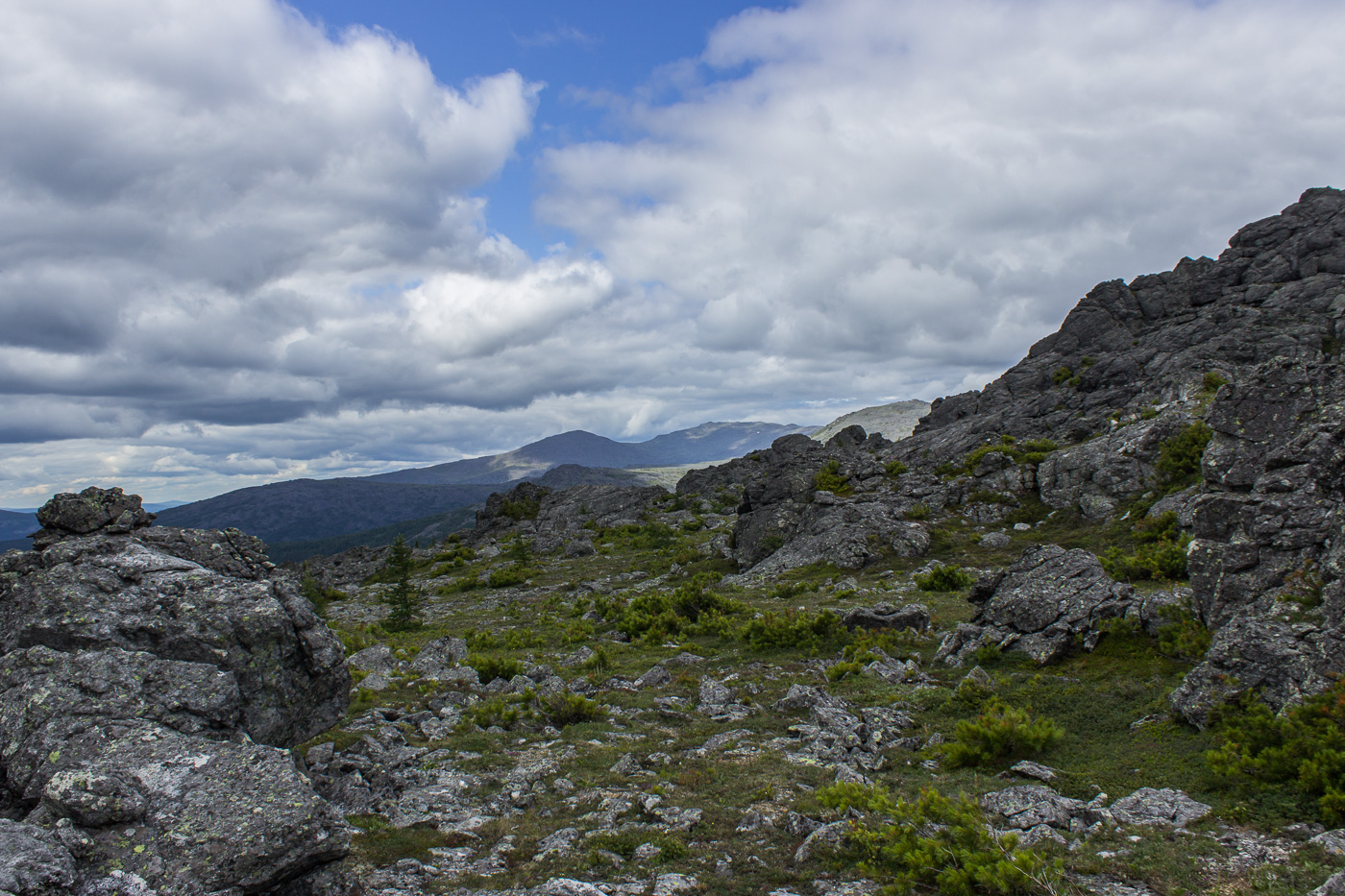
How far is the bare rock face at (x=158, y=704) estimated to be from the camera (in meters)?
8.00

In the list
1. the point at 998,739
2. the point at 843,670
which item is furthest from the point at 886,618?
the point at 998,739

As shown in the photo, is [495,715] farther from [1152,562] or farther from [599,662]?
[1152,562]

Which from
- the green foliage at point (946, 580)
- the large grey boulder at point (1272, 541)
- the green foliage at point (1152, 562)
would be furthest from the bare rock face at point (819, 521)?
the large grey boulder at point (1272, 541)

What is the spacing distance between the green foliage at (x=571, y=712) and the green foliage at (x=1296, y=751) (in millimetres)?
14295

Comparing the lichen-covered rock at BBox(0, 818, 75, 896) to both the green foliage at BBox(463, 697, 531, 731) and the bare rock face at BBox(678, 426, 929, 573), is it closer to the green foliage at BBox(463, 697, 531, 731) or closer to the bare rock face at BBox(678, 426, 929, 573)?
the green foliage at BBox(463, 697, 531, 731)

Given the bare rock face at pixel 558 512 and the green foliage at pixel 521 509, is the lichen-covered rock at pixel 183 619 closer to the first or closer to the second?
the bare rock face at pixel 558 512

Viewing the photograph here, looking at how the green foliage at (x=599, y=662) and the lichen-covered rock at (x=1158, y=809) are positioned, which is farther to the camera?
the green foliage at (x=599, y=662)

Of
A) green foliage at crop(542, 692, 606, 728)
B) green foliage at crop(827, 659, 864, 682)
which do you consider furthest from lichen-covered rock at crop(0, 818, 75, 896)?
green foliage at crop(827, 659, 864, 682)

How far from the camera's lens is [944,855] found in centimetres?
909

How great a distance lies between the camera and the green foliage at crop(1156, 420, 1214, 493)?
3488 cm

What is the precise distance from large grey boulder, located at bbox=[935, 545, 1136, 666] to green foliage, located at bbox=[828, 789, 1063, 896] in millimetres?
10646

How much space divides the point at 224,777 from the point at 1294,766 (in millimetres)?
15690

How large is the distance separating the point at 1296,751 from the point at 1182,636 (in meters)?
6.81

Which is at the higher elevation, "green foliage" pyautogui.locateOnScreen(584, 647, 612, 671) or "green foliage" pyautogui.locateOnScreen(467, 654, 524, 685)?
"green foliage" pyautogui.locateOnScreen(467, 654, 524, 685)
